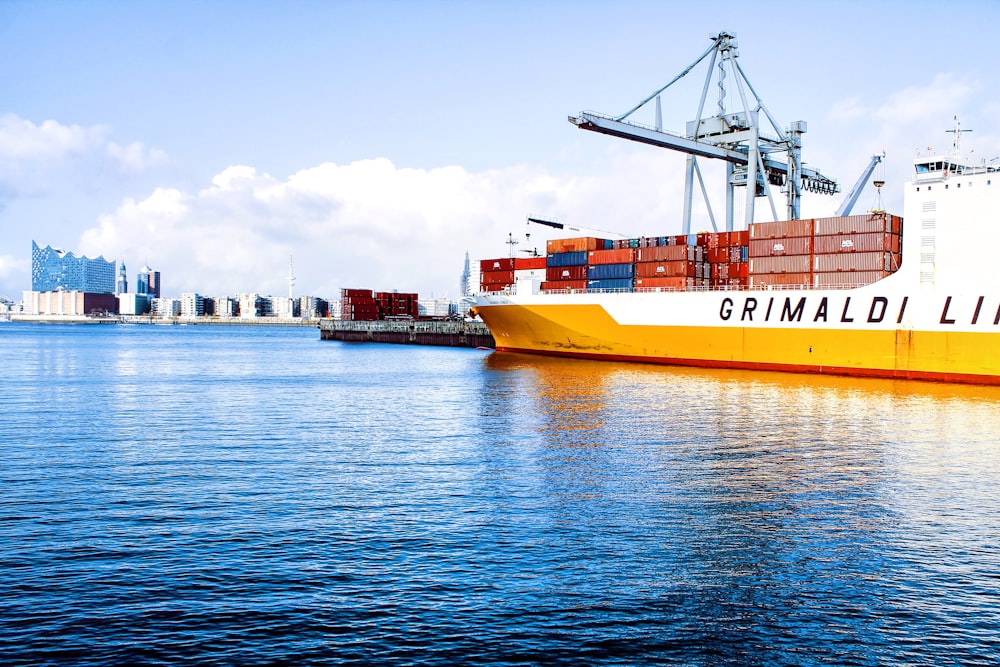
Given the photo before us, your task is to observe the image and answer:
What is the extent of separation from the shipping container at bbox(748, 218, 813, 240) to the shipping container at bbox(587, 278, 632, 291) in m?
8.48

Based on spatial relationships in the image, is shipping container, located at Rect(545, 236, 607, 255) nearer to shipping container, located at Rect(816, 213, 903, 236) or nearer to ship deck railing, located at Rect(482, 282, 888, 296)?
ship deck railing, located at Rect(482, 282, 888, 296)

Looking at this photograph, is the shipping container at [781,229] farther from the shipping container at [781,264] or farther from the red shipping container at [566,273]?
the red shipping container at [566,273]

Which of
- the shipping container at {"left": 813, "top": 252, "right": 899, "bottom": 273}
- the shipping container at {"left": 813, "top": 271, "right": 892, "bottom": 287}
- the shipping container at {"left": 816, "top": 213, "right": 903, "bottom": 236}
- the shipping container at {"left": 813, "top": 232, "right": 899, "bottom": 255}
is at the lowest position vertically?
the shipping container at {"left": 813, "top": 271, "right": 892, "bottom": 287}

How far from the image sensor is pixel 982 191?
1435 inches

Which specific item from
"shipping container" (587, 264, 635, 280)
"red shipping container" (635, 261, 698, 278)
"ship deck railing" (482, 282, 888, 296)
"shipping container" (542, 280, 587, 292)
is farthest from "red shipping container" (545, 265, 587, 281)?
"red shipping container" (635, 261, 698, 278)

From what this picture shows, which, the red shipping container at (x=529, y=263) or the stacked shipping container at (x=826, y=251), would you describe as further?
the red shipping container at (x=529, y=263)

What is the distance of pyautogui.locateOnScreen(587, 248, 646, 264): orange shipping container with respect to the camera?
1989 inches

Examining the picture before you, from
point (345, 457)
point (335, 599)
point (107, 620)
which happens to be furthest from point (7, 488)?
point (335, 599)

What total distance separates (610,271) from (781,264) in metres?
11.7

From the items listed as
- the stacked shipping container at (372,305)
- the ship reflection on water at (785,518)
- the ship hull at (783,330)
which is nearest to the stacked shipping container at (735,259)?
the ship hull at (783,330)

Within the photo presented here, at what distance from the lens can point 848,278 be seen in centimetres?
4000

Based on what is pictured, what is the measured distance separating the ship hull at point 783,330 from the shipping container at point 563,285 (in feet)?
5.63

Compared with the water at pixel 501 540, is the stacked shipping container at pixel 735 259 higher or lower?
higher

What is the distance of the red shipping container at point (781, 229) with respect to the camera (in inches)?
1657
